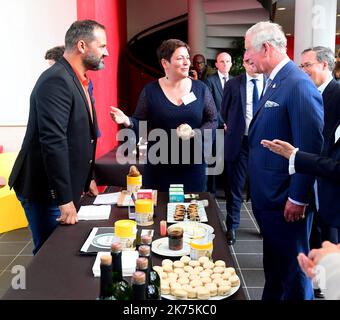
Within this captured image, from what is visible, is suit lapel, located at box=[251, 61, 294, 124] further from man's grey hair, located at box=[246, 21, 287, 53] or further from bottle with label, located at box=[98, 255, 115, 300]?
bottle with label, located at box=[98, 255, 115, 300]

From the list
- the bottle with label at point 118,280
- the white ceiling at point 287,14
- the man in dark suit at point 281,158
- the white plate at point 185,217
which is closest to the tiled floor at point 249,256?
the man in dark suit at point 281,158

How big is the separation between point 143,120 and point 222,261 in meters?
1.65

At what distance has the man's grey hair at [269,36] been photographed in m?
2.17

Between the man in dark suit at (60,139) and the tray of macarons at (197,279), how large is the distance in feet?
2.38

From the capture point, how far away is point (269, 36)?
217 centimetres

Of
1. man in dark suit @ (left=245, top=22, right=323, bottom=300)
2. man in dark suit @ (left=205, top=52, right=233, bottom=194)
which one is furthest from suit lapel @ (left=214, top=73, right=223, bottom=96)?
man in dark suit @ (left=245, top=22, right=323, bottom=300)

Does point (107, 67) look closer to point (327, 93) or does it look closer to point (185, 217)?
point (327, 93)

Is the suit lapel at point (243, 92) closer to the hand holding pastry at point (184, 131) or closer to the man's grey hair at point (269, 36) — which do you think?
the hand holding pastry at point (184, 131)

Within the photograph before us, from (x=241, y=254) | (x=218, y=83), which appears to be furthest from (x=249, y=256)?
(x=218, y=83)

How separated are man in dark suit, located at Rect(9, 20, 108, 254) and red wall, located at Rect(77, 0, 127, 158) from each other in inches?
105

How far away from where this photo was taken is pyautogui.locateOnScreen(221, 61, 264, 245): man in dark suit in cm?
384
